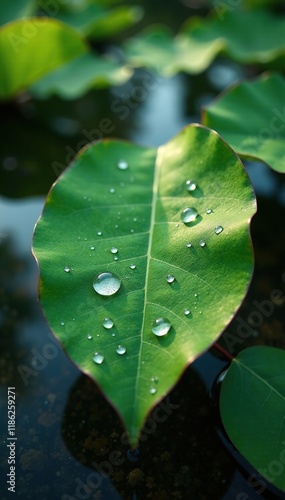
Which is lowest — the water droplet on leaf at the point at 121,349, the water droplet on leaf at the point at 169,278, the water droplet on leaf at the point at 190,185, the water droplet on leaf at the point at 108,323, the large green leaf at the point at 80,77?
the large green leaf at the point at 80,77

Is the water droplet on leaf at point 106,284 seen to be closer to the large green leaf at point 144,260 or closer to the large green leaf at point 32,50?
the large green leaf at point 144,260

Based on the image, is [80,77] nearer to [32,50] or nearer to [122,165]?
[32,50]

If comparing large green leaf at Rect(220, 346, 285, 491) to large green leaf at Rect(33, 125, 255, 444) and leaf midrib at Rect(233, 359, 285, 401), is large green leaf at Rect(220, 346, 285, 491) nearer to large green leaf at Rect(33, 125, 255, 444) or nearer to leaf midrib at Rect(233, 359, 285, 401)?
leaf midrib at Rect(233, 359, 285, 401)

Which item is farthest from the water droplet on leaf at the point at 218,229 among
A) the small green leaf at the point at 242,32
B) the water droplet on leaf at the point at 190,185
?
the small green leaf at the point at 242,32

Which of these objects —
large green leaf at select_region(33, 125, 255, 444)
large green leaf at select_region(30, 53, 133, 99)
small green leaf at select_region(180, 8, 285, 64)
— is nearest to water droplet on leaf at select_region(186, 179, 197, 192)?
large green leaf at select_region(33, 125, 255, 444)

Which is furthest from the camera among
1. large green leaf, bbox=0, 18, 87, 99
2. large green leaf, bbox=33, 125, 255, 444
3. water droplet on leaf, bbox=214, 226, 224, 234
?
large green leaf, bbox=0, 18, 87, 99

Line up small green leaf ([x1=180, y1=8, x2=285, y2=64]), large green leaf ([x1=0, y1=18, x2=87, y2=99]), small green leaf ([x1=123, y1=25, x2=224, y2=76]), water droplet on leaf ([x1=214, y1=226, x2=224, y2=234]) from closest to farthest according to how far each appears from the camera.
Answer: water droplet on leaf ([x1=214, y1=226, x2=224, y2=234]) → large green leaf ([x1=0, y1=18, x2=87, y2=99]) → small green leaf ([x1=123, y1=25, x2=224, y2=76]) → small green leaf ([x1=180, y1=8, x2=285, y2=64])
